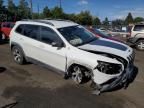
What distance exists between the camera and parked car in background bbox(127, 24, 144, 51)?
14.0 m

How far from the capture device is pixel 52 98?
604 cm

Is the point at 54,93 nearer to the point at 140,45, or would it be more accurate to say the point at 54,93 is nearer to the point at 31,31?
the point at 31,31

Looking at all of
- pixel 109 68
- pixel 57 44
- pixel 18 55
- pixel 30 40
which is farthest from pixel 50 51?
pixel 18 55

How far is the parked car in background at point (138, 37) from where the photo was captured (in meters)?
14.0

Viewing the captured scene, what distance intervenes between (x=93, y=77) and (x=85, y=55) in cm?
65

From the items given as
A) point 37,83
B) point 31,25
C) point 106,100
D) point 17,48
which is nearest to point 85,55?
point 106,100

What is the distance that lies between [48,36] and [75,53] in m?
1.38

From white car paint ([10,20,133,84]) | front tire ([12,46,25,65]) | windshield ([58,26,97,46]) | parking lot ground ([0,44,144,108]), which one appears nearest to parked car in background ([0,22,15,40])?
front tire ([12,46,25,65])

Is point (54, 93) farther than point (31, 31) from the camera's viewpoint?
No

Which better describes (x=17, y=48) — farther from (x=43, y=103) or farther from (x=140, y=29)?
(x=140, y=29)

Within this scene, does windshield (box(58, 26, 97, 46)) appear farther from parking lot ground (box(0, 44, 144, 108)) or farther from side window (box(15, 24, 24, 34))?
side window (box(15, 24, 24, 34))

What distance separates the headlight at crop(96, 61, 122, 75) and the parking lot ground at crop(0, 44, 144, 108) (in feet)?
2.09

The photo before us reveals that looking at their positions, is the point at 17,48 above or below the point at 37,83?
above

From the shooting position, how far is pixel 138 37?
14055 mm
